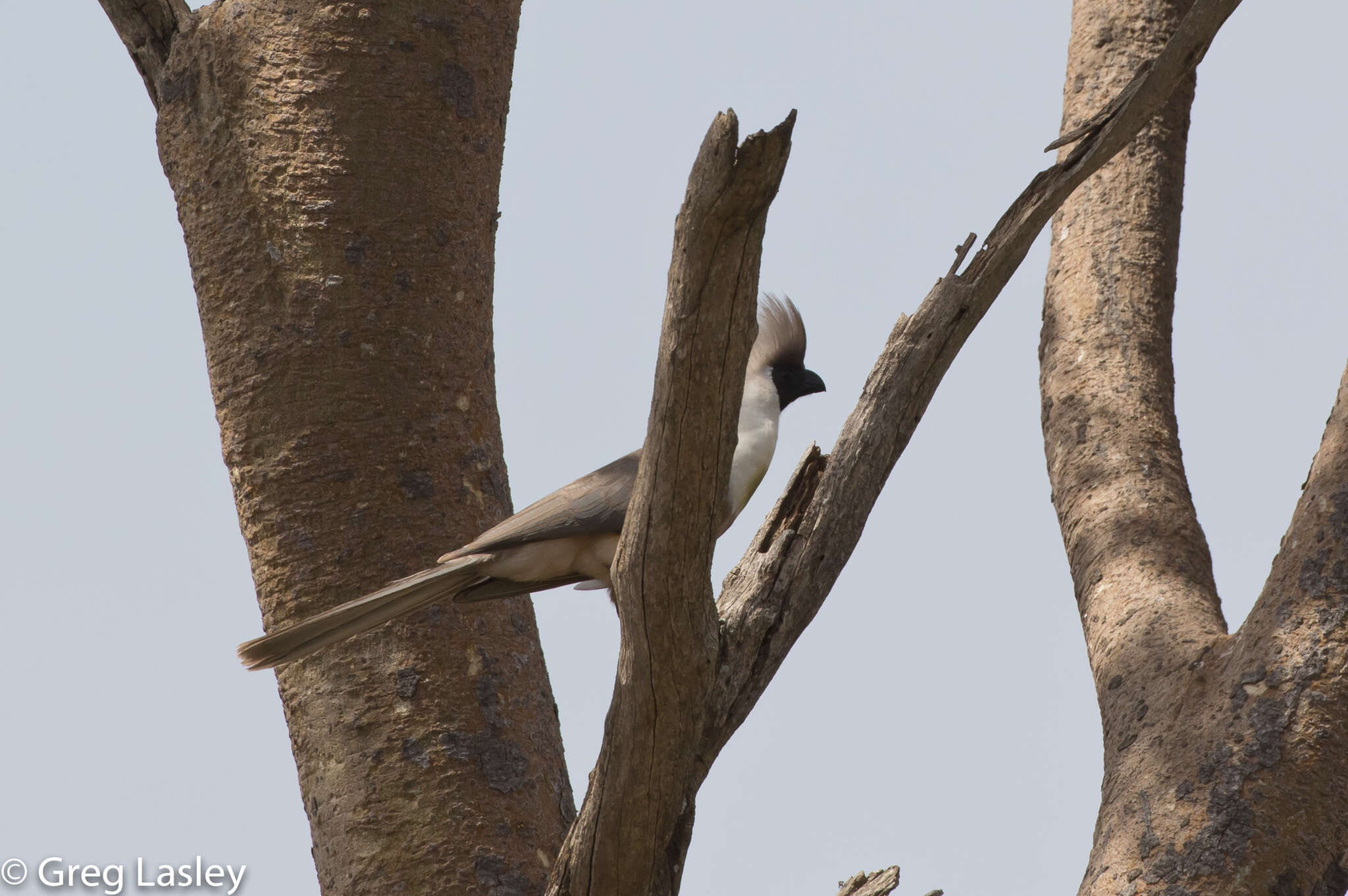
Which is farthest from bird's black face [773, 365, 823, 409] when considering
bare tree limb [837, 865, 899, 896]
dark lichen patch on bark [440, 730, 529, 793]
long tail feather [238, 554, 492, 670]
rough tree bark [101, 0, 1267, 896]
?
bare tree limb [837, 865, 899, 896]

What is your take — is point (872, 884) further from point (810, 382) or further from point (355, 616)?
point (810, 382)

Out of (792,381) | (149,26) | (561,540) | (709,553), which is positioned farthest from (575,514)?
(149,26)

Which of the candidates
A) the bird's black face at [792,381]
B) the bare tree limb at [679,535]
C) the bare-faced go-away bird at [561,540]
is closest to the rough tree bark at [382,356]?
the bare-faced go-away bird at [561,540]

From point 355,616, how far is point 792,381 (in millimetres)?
1532

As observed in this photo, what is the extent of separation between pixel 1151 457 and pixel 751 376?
1.09 m

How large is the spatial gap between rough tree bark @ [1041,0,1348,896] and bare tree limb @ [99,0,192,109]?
8.33ft

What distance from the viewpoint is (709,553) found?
1973 mm

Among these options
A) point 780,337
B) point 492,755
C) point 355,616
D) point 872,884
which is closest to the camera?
point 872,884

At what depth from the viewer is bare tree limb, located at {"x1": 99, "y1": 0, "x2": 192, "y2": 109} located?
130 inches

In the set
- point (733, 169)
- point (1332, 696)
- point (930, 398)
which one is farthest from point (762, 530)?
point (1332, 696)

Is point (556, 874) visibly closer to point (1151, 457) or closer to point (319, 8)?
point (1151, 457)

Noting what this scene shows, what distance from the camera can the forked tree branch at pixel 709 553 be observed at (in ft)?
6.21

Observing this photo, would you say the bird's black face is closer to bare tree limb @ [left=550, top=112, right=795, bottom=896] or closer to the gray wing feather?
the gray wing feather

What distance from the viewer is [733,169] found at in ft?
5.38
